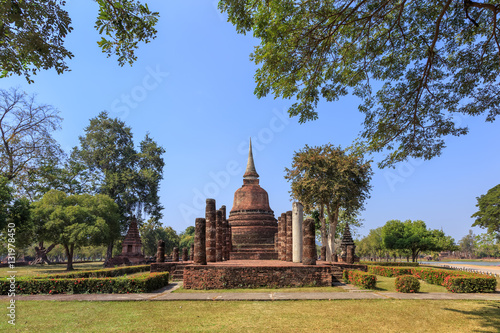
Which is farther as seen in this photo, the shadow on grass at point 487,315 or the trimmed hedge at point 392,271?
the trimmed hedge at point 392,271

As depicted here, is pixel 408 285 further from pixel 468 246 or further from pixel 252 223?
pixel 468 246

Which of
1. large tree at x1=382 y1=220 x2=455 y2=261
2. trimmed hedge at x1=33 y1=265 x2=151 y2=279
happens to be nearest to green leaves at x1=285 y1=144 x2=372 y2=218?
trimmed hedge at x1=33 y1=265 x2=151 y2=279

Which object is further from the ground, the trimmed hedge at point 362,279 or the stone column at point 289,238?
the stone column at point 289,238

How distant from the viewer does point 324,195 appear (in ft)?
86.9

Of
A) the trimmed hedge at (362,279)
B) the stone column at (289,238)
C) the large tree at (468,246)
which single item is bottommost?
the large tree at (468,246)

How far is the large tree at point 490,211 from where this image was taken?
38188 mm

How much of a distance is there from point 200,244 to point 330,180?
13.7 meters

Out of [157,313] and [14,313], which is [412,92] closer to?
[157,313]

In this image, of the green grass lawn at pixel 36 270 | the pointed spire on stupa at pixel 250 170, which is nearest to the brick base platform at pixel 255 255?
the pointed spire on stupa at pixel 250 170

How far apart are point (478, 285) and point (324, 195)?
1412 centimetres

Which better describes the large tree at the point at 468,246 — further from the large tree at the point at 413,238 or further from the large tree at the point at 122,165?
the large tree at the point at 122,165

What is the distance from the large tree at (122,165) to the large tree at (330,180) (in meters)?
19.3

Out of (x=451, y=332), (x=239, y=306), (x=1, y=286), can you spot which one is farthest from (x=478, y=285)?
(x=1, y=286)

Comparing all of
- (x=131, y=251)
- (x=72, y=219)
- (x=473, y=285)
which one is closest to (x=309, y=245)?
(x=473, y=285)
